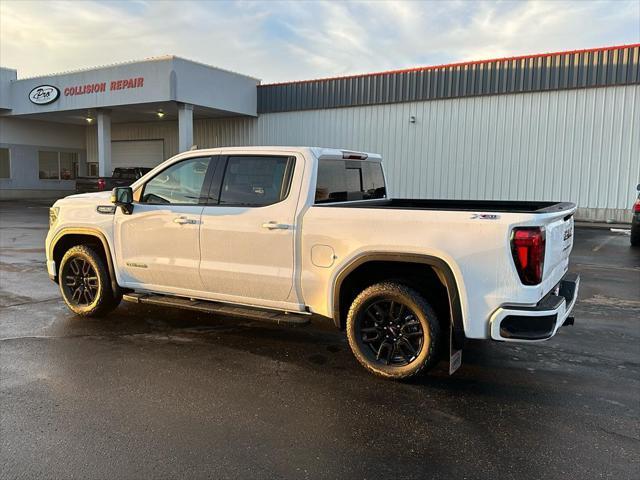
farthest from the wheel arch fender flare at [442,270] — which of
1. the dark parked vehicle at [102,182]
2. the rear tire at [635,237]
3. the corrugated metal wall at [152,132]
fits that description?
the corrugated metal wall at [152,132]

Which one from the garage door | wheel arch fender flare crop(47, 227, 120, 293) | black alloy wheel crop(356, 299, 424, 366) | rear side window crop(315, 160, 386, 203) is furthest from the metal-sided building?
black alloy wheel crop(356, 299, 424, 366)

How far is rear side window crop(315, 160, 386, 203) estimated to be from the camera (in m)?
5.11

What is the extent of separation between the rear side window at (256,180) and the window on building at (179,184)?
324 mm

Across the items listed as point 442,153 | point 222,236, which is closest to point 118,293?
point 222,236

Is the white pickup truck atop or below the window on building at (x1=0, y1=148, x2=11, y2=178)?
below

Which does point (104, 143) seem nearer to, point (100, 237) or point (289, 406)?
point (100, 237)

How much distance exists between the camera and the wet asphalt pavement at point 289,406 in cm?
320

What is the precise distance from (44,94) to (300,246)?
27893 millimetres

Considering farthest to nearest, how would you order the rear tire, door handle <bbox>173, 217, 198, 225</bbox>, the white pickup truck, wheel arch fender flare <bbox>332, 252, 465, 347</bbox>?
the rear tire
door handle <bbox>173, 217, 198, 225</bbox>
wheel arch fender flare <bbox>332, 252, 465, 347</bbox>
the white pickup truck

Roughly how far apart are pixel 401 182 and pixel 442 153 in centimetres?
223

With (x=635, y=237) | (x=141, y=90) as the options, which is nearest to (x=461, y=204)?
(x=635, y=237)

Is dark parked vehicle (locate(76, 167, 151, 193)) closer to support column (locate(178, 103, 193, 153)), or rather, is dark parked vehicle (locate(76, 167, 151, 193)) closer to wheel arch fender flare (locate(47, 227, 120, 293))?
support column (locate(178, 103, 193, 153))

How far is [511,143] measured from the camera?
21078 mm

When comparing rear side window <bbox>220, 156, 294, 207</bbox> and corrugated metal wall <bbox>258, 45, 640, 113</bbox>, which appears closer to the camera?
rear side window <bbox>220, 156, 294, 207</bbox>
